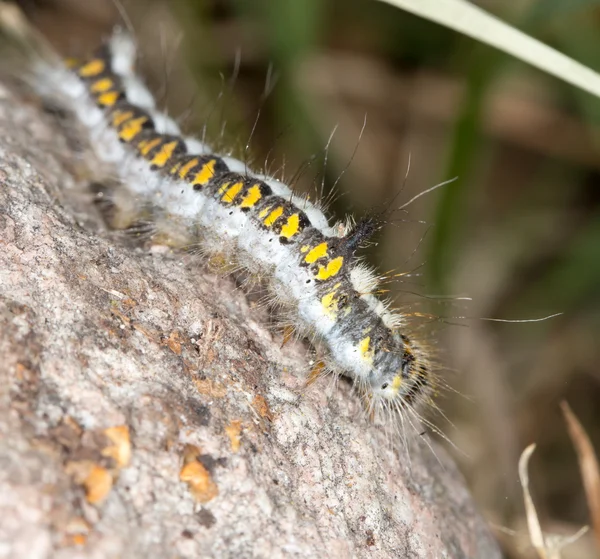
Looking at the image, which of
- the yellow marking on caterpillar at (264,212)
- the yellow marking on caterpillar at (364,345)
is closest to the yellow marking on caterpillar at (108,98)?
the yellow marking on caterpillar at (264,212)

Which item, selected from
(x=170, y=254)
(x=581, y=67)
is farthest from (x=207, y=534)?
(x=581, y=67)

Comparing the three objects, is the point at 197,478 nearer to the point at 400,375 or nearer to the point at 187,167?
the point at 400,375

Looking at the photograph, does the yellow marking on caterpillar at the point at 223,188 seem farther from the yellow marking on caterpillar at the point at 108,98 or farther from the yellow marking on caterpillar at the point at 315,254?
the yellow marking on caterpillar at the point at 108,98

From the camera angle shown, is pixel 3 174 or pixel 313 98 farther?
pixel 313 98

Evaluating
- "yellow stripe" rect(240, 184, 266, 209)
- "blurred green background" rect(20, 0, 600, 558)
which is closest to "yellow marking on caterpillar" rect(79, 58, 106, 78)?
"blurred green background" rect(20, 0, 600, 558)

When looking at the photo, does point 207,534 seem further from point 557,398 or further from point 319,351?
point 557,398

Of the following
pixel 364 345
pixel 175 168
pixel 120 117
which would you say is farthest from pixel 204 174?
pixel 364 345

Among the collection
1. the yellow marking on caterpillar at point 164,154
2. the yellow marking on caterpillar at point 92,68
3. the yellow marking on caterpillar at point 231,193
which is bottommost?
the yellow marking on caterpillar at point 231,193
